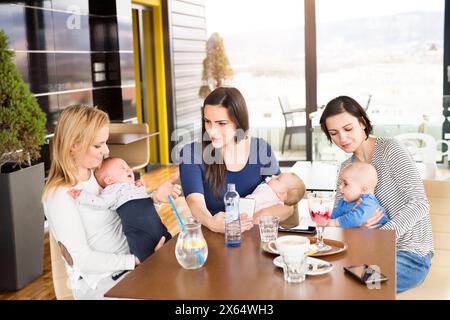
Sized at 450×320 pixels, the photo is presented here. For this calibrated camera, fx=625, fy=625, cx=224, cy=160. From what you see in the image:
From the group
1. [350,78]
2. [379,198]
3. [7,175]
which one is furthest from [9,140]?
[350,78]

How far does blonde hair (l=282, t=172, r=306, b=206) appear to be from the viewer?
2.60 metres

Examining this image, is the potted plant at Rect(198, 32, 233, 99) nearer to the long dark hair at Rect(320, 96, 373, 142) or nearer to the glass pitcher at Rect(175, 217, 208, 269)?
the long dark hair at Rect(320, 96, 373, 142)

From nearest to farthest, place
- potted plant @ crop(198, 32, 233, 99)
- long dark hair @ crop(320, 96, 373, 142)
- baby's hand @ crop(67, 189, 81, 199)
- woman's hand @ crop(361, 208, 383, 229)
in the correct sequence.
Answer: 1. baby's hand @ crop(67, 189, 81, 199)
2. woman's hand @ crop(361, 208, 383, 229)
3. long dark hair @ crop(320, 96, 373, 142)
4. potted plant @ crop(198, 32, 233, 99)

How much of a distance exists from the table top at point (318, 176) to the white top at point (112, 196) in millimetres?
1598

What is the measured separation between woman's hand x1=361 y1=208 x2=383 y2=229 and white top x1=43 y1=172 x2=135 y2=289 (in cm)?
88

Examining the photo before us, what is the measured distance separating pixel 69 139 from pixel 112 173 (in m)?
0.23

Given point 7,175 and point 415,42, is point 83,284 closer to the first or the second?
point 7,175

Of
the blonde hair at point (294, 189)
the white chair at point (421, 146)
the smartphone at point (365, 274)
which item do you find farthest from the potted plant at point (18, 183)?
the white chair at point (421, 146)

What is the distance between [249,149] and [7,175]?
173 centimetres

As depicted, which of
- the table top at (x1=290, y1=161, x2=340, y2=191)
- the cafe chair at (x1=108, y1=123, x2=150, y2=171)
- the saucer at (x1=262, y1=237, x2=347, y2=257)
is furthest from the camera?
the cafe chair at (x1=108, y1=123, x2=150, y2=171)

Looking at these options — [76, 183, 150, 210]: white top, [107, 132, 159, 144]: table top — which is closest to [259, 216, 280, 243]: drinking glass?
[76, 183, 150, 210]: white top

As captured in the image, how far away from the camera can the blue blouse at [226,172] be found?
2611 millimetres

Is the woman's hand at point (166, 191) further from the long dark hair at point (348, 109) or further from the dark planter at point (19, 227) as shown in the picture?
the dark planter at point (19, 227)

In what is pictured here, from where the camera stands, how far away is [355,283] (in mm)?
1705
